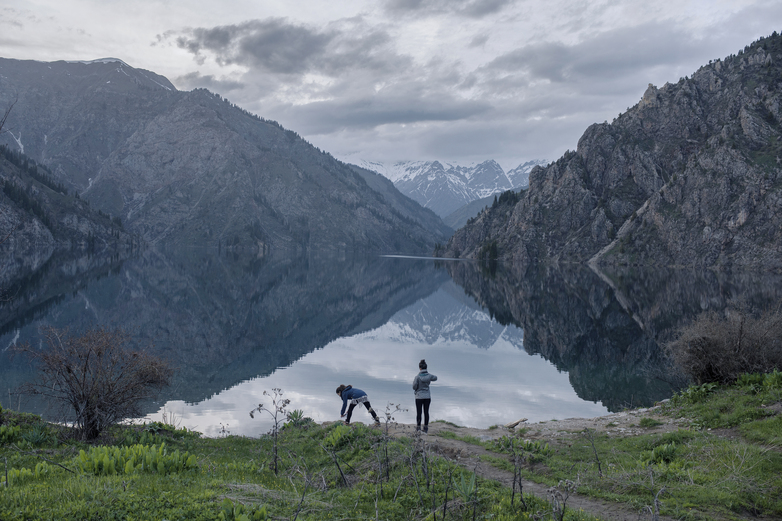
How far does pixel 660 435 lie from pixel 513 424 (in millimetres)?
7044

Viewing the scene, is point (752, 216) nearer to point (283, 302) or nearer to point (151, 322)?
point (283, 302)

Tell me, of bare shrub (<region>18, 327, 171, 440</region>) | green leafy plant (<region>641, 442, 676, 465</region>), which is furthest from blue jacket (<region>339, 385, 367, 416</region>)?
green leafy plant (<region>641, 442, 676, 465</region>)

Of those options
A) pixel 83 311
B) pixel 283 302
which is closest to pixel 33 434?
pixel 83 311

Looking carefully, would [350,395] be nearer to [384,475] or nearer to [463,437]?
[463,437]

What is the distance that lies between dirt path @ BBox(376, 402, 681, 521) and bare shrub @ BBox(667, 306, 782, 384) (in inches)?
142

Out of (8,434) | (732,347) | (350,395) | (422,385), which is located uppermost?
(732,347)

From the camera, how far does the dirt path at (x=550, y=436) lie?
10875 mm

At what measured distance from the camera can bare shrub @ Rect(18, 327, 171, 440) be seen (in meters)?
16.5

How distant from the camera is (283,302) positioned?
73.6 metres

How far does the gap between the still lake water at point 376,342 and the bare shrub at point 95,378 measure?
1.82 meters

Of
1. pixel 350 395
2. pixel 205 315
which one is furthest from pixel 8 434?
pixel 205 315

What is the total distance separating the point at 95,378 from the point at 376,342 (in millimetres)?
33376

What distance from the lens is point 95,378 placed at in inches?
659

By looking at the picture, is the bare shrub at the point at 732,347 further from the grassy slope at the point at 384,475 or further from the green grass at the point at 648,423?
the green grass at the point at 648,423
